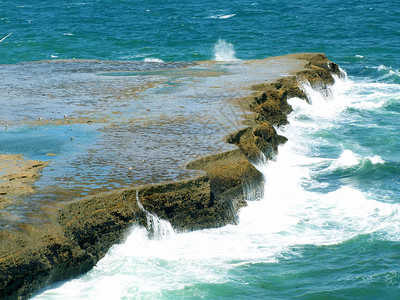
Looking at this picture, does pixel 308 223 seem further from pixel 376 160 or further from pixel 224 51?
pixel 224 51

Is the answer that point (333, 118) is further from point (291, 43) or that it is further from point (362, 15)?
point (362, 15)

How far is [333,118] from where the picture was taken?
2012 centimetres

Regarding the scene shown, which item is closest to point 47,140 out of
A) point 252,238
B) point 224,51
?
point 252,238

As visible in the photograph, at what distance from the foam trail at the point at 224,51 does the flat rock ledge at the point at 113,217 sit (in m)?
19.6

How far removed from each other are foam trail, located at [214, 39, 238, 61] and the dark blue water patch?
2001 centimetres

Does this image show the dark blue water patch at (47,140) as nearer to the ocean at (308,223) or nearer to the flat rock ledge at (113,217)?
the flat rock ledge at (113,217)

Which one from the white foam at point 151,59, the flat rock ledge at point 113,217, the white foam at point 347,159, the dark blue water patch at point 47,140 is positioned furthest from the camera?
the white foam at point 151,59

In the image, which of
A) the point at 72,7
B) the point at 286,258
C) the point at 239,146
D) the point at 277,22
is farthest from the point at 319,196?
the point at 72,7

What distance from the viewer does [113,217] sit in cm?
900

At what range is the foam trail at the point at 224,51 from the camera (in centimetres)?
3262

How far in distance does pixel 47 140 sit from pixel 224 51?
74.7 ft

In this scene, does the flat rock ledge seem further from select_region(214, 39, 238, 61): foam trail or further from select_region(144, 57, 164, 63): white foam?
select_region(214, 39, 238, 61): foam trail

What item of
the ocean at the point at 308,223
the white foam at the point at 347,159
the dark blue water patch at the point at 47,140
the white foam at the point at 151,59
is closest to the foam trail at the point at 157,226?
the ocean at the point at 308,223

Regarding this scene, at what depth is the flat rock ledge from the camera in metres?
7.70
